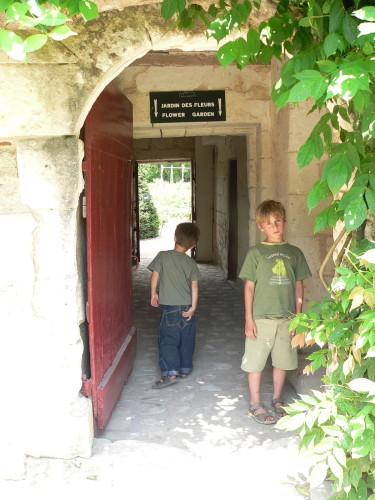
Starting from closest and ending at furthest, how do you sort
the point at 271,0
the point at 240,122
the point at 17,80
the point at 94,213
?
the point at 271,0 → the point at 17,80 → the point at 94,213 → the point at 240,122

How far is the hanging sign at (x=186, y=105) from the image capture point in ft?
15.9

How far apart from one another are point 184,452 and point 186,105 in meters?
2.95

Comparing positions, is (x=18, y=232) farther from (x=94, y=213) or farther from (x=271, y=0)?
(x=271, y=0)

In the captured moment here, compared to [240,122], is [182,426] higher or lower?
lower

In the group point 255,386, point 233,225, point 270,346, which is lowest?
point 255,386

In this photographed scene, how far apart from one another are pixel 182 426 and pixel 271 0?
2.63 metres

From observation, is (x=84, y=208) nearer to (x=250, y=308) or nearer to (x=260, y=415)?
(x=250, y=308)

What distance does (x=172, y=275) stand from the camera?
445cm

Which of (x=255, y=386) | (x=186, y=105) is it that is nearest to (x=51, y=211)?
(x=255, y=386)

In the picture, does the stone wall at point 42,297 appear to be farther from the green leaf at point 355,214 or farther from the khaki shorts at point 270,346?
the green leaf at point 355,214

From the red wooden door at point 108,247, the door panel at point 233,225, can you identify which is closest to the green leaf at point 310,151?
the red wooden door at point 108,247

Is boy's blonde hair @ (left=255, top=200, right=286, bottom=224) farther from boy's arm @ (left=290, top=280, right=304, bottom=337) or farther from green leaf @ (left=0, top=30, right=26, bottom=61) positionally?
green leaf @ (left=0, top=30, right=26, bottom=61)

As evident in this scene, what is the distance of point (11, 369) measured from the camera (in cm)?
297

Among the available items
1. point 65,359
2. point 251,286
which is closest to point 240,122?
point 251,286
